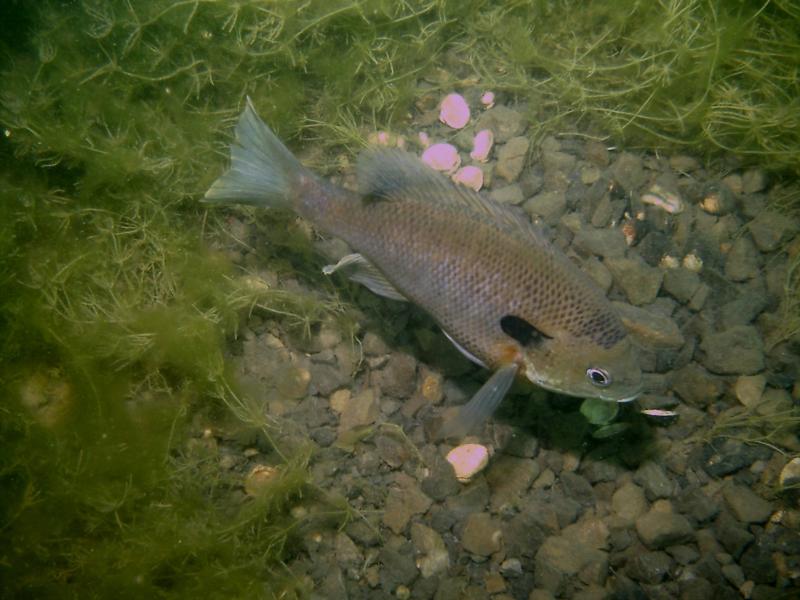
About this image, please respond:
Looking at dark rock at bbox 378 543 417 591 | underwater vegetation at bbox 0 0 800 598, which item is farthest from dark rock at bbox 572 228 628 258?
dark rock at bbox 378 543 417 591

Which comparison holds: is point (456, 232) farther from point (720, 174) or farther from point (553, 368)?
point (720, 174)

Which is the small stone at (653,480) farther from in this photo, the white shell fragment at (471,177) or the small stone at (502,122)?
the small stone at (502,122)

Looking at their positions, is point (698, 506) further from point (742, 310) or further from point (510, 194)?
point (510, 194)

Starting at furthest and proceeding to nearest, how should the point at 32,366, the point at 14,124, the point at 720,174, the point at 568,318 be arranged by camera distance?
the point at 720,174
the point at 32,366
the point at 14,124
the point at 568,318

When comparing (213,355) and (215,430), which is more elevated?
(213,355)

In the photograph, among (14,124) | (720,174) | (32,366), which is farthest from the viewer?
(720,174)

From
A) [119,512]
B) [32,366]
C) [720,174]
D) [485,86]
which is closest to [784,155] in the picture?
[720,174]

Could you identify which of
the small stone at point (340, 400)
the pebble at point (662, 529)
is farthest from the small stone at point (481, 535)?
the small stone at point (340, 400)
